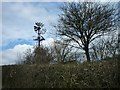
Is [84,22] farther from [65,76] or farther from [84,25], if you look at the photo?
[65,76]

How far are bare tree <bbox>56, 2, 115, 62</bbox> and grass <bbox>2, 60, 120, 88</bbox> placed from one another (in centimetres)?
1187

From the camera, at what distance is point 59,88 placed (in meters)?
11.9

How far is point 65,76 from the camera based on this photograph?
40.0 ft

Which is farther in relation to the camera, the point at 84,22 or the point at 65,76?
the point at 84,22

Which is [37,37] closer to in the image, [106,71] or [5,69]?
[5,69]

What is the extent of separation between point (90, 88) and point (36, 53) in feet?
59.3

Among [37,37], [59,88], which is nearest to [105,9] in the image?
[37,37]

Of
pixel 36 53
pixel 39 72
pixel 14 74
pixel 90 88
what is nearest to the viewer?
pixel 90 88

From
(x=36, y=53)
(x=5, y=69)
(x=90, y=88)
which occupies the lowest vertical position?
(x=90, y=88)

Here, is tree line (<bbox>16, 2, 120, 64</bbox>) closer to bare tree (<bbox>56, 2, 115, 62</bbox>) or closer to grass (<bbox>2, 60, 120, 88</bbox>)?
bare tree (<bbox>56, 2, 115, 62</bbox>)

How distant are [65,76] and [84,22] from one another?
14719 millimetres

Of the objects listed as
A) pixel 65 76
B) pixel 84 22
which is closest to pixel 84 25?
pixel 84 22

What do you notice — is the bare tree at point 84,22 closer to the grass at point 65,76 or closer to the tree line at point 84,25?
the tree line at point 84,25

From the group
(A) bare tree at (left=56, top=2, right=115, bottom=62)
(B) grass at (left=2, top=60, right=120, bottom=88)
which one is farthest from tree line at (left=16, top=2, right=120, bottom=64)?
(B) grass at (left=2, top=60, right=120, bottom=88)
